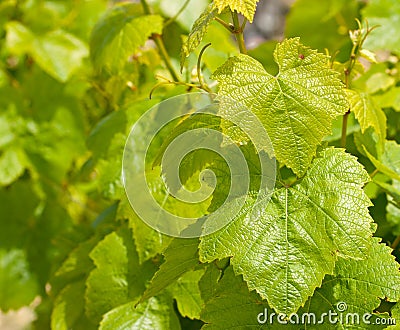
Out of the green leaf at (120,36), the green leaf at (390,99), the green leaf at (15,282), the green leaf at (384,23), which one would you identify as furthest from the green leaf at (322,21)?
the green leaf at (15,282)

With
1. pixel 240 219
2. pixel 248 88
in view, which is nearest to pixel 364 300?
pixel 240 219

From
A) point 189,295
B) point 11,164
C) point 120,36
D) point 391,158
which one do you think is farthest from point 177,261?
point 11,164

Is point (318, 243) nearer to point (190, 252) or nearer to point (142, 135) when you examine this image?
point (190, 252)

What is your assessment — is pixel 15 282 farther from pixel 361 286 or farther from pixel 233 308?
pixel 361 286

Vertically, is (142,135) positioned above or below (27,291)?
above

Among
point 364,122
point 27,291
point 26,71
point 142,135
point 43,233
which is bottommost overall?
point 27,291

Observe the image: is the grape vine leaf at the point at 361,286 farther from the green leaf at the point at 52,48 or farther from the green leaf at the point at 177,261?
the green leaf at the point at 52,48
